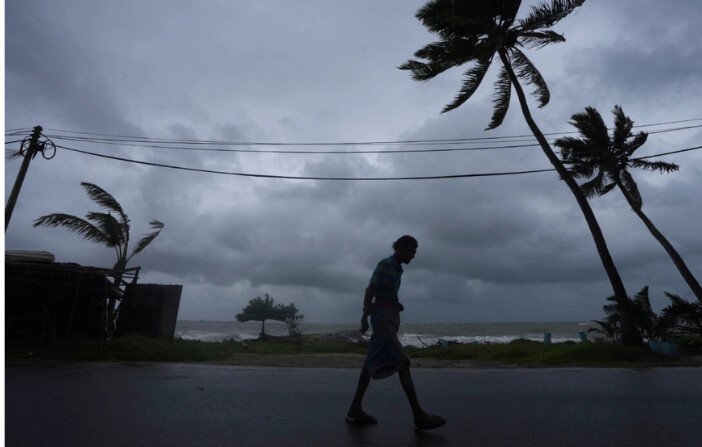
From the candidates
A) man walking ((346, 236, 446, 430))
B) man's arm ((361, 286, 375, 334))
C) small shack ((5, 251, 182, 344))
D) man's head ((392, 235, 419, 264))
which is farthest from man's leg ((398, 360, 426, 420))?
small shack ((5, 251, 182, 344))

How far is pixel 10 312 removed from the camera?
12.6 metres

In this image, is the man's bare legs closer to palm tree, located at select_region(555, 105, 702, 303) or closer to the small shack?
the small shack

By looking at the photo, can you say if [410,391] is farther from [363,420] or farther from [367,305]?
[367,305]

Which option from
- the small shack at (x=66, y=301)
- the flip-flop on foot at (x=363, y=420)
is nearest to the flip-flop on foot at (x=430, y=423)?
the flip-flop on foot at (x=363, y=420)

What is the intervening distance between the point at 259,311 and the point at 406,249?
33.1 meters

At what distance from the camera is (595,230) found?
1507 cm

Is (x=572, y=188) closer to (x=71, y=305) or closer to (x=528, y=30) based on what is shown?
(x=528, y=30)

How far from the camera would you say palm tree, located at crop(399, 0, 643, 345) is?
1480 centimetres

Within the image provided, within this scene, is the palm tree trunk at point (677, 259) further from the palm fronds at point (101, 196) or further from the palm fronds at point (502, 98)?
the palm fronds at point (101, 196)

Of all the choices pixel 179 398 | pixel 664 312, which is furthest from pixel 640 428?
pixel 664 312

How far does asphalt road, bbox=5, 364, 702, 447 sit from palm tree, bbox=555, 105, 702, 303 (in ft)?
44.1

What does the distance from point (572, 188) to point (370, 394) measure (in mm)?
11252

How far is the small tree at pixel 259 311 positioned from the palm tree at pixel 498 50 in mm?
23927

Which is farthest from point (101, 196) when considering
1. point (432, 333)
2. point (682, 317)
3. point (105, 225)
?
point (432, 333)
